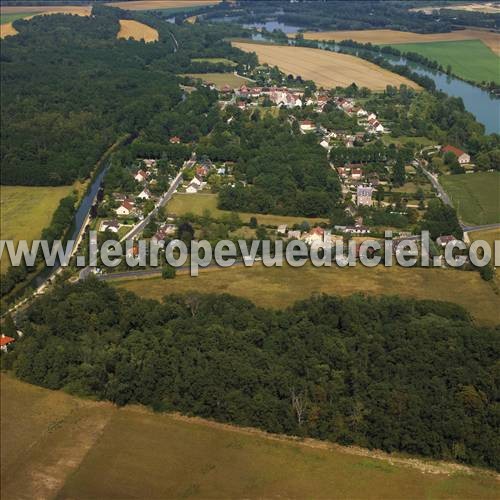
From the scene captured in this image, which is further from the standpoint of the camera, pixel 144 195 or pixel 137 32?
pixel 137 32

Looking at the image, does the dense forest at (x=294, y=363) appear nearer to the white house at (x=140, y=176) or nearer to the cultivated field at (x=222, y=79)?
the white house at (x=140, y=176)

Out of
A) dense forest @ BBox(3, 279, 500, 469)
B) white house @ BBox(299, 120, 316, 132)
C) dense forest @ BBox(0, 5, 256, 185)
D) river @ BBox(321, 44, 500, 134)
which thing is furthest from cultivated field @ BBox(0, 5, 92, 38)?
dense forest @ BBox(3, 279, 500, 469)

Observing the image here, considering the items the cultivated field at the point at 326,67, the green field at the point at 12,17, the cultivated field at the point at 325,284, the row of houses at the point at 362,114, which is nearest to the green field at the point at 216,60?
the cultivated field at the point at 326,67

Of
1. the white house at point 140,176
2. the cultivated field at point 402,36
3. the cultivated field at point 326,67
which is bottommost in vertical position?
the white house at point 140,176

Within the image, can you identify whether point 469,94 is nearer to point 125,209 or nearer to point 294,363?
point 125,209

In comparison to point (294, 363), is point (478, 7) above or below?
above

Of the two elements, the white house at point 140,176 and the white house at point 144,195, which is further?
the white house at point 140,176

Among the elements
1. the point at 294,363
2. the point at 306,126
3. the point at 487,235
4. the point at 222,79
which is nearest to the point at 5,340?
the point at 294,363

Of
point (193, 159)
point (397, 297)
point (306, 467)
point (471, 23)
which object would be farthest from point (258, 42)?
point (306, 467)
